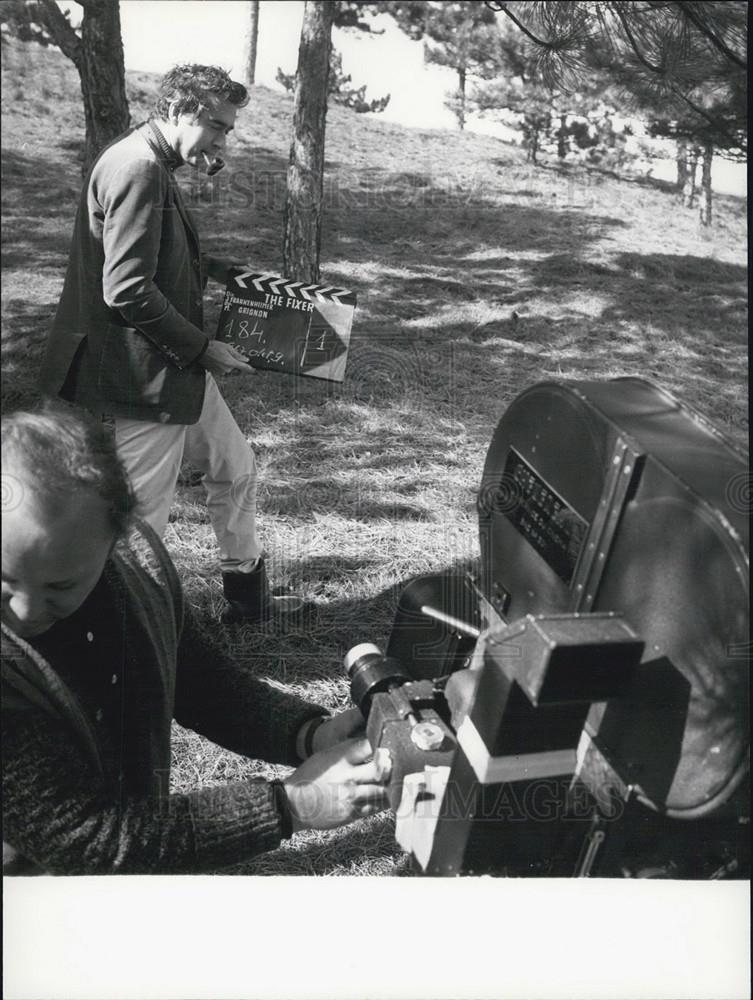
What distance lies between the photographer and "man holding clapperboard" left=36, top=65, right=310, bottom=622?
194cm

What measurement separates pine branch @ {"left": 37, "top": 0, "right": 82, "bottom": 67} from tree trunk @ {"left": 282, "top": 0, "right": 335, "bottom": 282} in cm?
60

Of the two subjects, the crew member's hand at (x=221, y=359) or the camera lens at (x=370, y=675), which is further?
the crew member's hand at (x=221, y=359)

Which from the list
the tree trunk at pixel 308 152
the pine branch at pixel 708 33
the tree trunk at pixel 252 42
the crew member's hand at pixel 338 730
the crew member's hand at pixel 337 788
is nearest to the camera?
the crew member's hand at pixel 337 788

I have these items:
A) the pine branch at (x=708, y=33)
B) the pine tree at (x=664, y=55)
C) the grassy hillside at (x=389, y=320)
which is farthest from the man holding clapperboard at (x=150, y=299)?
the pine branch at (x=708, y=33)

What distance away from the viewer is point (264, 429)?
3.17m

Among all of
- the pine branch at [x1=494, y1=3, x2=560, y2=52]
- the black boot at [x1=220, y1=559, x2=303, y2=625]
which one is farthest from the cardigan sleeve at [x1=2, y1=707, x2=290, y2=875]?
the pine branch at [x1=494, y1=3, x2=560, y2=52]

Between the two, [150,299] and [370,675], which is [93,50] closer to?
[150,299]

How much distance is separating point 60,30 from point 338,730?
1.70m

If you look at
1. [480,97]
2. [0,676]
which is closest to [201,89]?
[480,97]

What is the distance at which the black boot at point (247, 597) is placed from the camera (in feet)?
8.29

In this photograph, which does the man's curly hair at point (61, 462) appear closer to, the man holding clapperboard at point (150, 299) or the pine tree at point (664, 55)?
the man holding clapperboard at point (150, 299)

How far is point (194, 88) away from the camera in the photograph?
1.92 m

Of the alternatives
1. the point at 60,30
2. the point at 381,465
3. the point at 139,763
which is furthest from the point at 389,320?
the point at 139,763

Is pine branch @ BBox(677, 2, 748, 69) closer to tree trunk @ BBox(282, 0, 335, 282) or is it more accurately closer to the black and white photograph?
the black and white photograph
